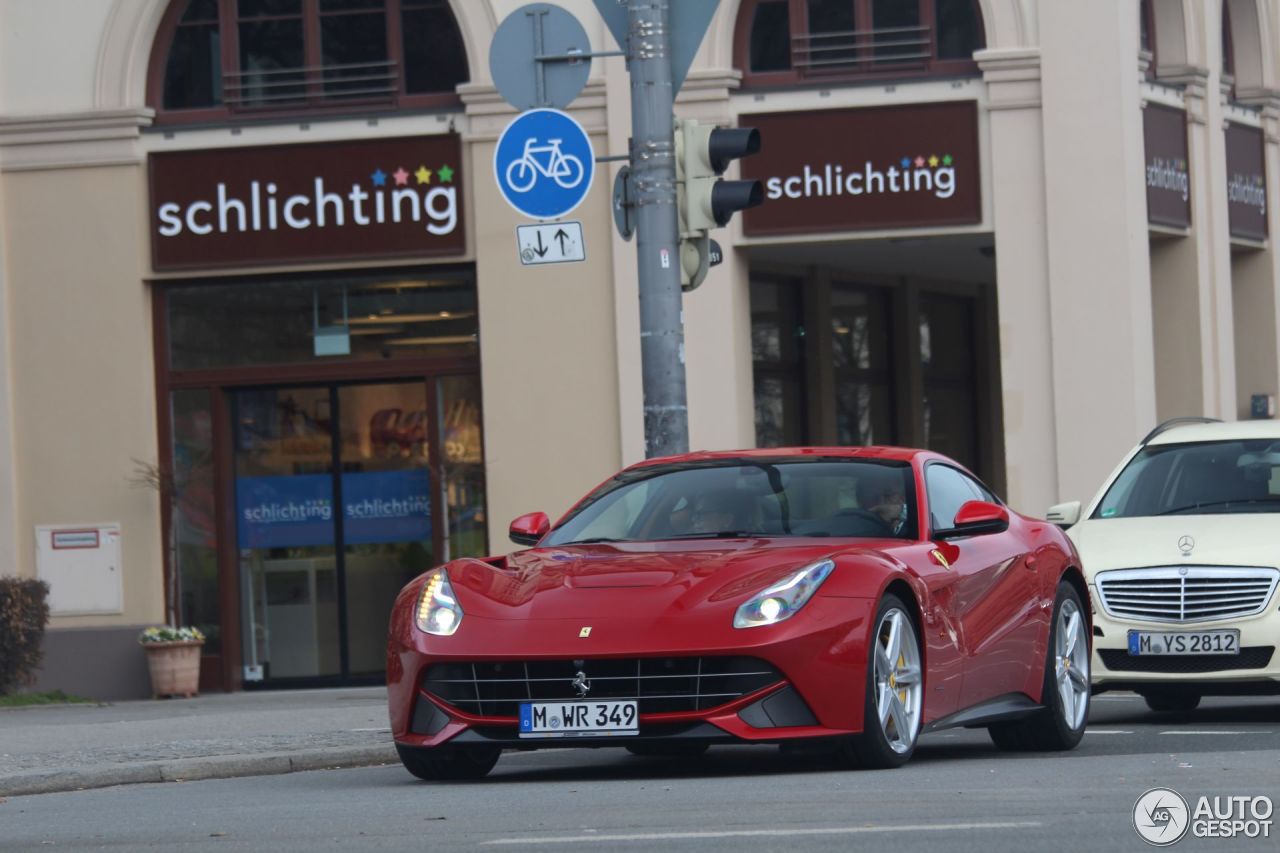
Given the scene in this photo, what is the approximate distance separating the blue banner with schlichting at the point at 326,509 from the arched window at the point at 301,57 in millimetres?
3387

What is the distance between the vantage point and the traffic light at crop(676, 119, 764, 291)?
13.0m

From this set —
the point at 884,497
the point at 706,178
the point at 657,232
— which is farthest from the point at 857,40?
the point at 884,497

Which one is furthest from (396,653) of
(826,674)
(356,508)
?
(356,508)

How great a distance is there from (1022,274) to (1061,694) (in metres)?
10.5

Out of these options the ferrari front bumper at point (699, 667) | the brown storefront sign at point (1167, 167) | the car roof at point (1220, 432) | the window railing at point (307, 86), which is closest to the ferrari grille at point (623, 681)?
the ferrari front bumper at point (699, 667)

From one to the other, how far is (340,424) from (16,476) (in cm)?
296

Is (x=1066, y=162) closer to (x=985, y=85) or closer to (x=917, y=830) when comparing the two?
(x=985, y=85)

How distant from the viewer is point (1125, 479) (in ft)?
45.5

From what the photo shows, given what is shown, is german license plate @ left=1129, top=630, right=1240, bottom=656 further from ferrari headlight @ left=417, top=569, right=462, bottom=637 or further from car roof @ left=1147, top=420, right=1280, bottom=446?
ferrari headlight @ left=417, top=569, right=462, bottom=637

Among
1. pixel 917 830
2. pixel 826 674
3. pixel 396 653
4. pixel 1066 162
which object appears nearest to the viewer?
pixel 917 830

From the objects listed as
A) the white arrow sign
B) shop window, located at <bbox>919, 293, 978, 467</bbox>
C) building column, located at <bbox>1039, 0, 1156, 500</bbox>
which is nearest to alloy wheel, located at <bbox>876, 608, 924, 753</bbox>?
the white arrow sign

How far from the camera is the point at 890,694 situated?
891cm

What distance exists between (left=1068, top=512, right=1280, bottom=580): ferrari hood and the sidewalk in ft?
13.3

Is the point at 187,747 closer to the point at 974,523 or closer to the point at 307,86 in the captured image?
the point at 974,523
